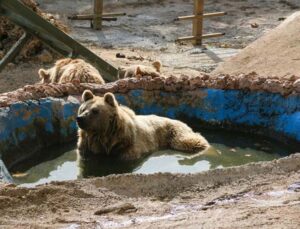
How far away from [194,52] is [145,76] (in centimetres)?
622

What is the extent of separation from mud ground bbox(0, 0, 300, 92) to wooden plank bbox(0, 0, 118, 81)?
162 cm

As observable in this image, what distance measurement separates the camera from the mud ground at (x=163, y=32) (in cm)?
1531

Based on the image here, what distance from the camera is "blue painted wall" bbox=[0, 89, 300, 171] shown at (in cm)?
923

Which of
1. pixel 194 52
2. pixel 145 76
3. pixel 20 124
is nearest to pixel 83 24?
pixel 194 52

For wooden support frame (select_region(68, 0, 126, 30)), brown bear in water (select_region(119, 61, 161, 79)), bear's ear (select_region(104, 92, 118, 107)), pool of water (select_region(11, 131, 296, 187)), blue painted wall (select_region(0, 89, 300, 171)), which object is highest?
wooden support frame (select_region(68, 0, 126, 30))

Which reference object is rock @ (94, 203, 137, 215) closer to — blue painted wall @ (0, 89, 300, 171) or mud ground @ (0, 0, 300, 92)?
blue painted wall @ (0, 89, 300, 171)

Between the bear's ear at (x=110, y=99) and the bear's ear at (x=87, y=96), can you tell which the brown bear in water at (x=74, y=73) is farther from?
the bear's ear at (x=110, y=99)

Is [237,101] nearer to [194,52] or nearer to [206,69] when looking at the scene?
[206,69]

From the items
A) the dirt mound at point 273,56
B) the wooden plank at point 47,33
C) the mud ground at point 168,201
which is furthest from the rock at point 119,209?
the dirt mound at point 273,56

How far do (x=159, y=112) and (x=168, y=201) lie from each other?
4.68 meters

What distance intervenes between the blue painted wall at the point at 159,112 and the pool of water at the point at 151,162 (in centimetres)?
25

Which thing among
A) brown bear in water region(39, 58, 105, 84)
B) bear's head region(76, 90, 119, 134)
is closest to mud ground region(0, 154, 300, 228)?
bear's head region(76, 90, 119, 134)

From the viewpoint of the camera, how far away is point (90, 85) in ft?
34.2

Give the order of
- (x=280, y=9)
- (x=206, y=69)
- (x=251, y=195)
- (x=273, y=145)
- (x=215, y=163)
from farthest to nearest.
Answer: (x=280, y=9) → (x=206, y=69) → (x=273, y=145) → (x=215, y=163) → (x=251, y=195)
